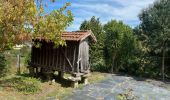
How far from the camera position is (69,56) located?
1769cm

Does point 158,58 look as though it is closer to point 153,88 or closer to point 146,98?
point 153,88

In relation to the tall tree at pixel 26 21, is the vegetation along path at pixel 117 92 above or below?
below

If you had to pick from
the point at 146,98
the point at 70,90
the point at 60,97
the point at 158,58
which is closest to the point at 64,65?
the point at 70,90

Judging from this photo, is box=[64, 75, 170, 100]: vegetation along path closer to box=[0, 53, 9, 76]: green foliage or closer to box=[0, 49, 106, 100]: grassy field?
box=[0, 49, 106, 100]: grassy field

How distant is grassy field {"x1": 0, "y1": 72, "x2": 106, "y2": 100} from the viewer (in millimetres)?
13930

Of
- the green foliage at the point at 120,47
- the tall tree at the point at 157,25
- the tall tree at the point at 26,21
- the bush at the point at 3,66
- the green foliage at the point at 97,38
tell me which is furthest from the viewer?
the green foliage at the point at 120,47

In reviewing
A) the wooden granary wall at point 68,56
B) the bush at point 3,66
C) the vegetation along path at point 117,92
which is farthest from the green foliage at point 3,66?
the vegetation along path at point 117,92

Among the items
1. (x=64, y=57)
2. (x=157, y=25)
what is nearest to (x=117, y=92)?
(x=64, y=57)

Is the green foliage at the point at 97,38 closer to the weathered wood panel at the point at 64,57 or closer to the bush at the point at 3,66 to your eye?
the weathered wood panel at the point at 64,57

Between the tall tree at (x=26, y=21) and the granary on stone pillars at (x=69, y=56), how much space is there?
259cm

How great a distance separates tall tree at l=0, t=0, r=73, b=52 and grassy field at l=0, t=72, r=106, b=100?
2.51 metres

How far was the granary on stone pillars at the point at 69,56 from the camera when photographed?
17.3m

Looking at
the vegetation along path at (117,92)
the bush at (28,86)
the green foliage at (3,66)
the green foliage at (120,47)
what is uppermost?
the green foliage at (120,47)

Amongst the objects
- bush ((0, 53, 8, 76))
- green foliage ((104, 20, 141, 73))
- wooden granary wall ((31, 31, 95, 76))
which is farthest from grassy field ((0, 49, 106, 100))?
green foliage ((104, 20, 141, 73))
